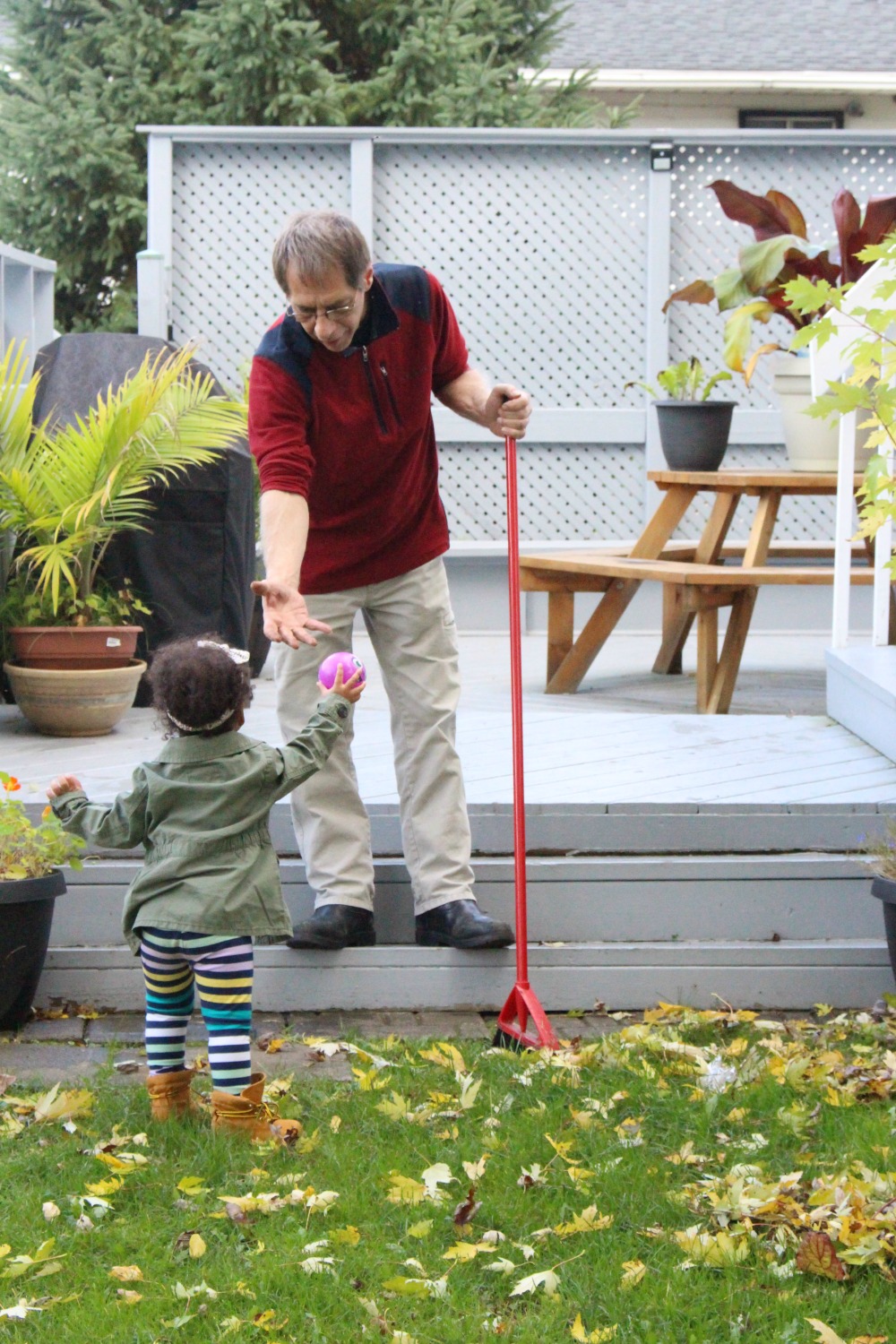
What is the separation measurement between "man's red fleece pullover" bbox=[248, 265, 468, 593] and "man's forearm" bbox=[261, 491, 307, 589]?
0.09 ft

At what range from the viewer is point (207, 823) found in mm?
2941

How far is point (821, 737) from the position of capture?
4.73 metres

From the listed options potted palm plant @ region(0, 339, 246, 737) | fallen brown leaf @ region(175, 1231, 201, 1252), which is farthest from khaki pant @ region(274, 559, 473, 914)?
potted palm plant @ region(0, 339, 246, 737)

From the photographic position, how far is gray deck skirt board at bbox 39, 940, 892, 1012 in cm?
366

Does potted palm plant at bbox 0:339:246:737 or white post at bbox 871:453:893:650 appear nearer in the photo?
white post at bbox 871:453:893:650

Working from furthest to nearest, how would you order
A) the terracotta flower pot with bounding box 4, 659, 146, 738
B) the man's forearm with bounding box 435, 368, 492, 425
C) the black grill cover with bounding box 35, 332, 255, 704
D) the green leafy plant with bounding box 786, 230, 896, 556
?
the black grill cover with bounding box 35, 332, 255, 704, the terracotta flower pot with bounding box 4, 659, 146, 738, the man's forearm with bounding box 435, 368, 492, 425, the green leafy plant with bounding box 786, 230, 896, 556

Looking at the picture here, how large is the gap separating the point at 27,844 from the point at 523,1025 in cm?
113

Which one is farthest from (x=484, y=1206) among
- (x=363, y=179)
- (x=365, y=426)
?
(x=363, y=179)

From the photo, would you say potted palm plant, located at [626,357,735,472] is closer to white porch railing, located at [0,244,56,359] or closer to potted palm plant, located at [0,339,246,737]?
potted palm plant, located at [0,339,246,737]

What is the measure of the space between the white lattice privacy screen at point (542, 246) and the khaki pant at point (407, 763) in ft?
16.4

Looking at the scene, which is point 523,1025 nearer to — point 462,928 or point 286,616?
point 462,928

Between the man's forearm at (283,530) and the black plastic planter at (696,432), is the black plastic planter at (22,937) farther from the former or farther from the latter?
the black plastic planter at (696,432)

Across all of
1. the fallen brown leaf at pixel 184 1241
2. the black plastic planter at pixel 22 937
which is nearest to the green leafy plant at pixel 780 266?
the black plastic planter at pixel 22 937

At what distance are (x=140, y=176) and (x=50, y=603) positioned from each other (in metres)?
7.66
